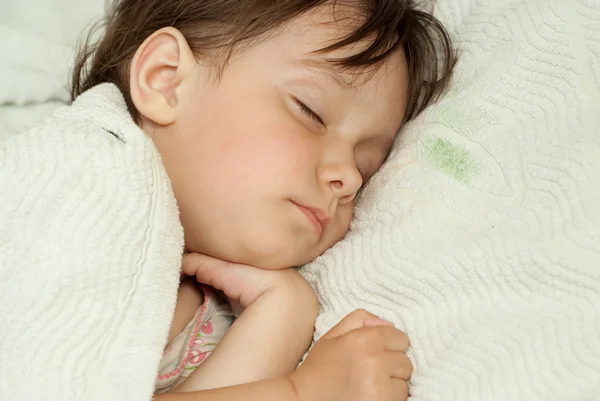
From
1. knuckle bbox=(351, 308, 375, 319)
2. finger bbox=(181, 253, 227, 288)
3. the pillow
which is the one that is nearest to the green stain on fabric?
knuckle bbox=(351, 308, 375, 319)

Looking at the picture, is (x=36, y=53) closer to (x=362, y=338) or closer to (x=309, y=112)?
(x=309, y=112)

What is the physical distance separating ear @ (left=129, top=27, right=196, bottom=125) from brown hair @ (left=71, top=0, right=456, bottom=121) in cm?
3

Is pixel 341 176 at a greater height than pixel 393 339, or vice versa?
pixel 341 176

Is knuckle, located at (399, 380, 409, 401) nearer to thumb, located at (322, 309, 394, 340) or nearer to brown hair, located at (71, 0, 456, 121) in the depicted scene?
thumb, located at (322, 309, 394, 340)

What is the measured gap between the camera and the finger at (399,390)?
2.93ft

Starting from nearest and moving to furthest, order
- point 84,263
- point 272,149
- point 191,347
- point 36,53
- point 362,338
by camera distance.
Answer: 1. point 84,263
2. point 362,338
3. point 272,149
4. point 191,347
5. point 36,53

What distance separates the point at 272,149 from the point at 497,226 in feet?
1.16

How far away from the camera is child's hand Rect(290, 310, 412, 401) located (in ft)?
2.93

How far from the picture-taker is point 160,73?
1152 millimetres

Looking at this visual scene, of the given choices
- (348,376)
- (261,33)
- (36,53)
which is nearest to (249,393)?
(348,376)

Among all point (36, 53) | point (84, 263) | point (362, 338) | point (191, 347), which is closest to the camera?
point (84, 263)

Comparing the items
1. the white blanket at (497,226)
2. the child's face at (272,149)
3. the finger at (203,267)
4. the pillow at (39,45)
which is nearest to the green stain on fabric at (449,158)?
the white blanket at (497,226)

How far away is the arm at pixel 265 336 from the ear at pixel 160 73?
293 mm

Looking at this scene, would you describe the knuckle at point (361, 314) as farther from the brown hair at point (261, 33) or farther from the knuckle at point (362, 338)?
the brown hair at point (261, 33)
